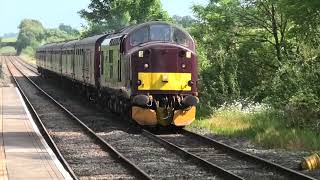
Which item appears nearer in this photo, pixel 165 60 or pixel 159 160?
pixel 159 160

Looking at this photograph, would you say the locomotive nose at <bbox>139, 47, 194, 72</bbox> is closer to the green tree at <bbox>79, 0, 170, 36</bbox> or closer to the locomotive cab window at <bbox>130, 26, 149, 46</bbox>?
the locomotive cab window at <bbox>130, 26, 149, 46</bbox>

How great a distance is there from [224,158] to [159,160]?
4.64ft

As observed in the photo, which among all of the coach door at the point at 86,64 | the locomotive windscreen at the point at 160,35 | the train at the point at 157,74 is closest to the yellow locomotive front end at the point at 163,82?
the train at the point at 157,74

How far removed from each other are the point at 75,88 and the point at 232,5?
11683mm

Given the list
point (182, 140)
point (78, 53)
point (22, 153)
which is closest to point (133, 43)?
point (182, 140)

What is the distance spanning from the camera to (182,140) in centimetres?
1569

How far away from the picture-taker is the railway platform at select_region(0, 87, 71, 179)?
31.6 ft

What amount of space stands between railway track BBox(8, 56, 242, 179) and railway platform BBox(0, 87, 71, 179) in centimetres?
178

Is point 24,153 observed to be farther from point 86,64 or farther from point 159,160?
point 86,64

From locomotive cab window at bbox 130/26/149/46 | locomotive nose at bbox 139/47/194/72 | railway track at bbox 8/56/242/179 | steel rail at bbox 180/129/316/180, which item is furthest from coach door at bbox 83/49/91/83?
steel rail at bbox 180/129/316/180

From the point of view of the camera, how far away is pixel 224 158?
12633 millimetres

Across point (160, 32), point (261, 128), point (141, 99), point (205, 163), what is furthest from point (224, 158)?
point (160, 32)

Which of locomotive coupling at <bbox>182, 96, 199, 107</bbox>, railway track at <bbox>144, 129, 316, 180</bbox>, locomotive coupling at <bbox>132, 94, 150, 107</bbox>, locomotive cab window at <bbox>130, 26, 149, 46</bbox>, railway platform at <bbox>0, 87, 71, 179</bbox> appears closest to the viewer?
railway platform at <bbox>0, 87, 71, 179</bbox>

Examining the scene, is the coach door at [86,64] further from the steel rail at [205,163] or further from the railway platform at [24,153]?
the steel rail at [205,163]
